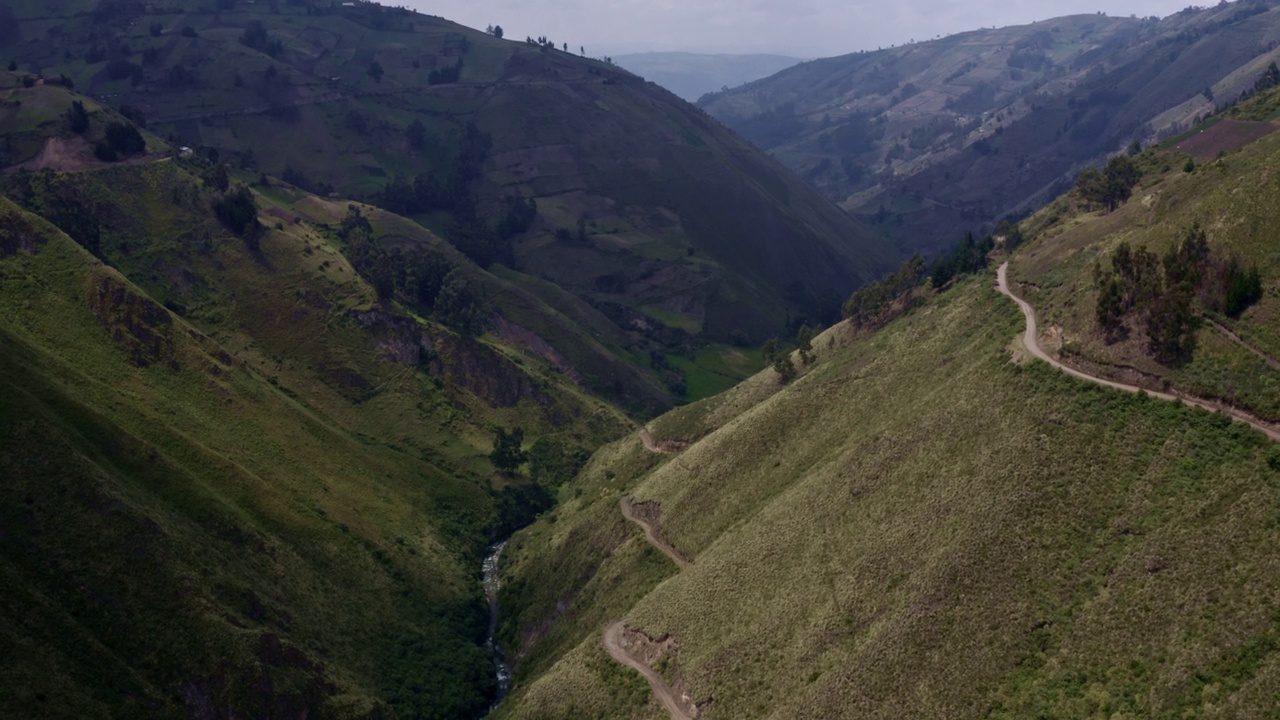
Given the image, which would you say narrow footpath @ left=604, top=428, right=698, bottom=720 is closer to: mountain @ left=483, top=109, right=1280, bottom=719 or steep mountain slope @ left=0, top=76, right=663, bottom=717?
mountain @ left=483, top=109, right=1280, bottom=719

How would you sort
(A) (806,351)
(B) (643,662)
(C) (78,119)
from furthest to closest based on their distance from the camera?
(C) (78,119), (A) (806,351), (B) (643,662)

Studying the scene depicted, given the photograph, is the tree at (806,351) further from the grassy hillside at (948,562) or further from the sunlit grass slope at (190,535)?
the sunlit grass slope at (190,535)

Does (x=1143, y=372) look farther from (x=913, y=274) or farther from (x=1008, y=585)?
(x=913, y=274)

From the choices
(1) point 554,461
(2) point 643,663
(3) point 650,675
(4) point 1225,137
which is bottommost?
(3) point 650,675

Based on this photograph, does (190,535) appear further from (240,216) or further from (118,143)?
(118,143)

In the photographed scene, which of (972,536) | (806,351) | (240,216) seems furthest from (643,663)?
(240,216)

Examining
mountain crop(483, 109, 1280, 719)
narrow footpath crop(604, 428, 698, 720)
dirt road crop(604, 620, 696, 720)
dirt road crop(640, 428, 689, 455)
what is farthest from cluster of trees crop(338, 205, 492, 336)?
dirt road crop(604, 620, 696, 720)
